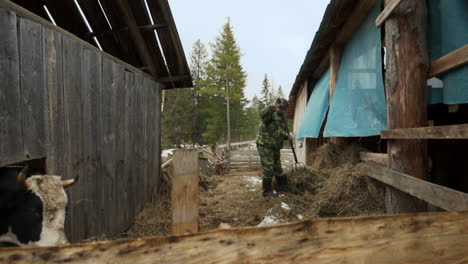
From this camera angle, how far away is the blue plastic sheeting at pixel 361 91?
2.95 metres

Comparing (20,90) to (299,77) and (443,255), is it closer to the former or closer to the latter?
(443,255)

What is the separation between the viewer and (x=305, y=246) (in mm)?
834

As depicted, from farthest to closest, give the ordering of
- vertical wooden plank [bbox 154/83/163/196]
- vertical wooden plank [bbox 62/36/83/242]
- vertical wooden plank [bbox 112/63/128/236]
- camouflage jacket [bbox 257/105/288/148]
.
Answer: camouflage jacket [bbox 257/105/288/148] < vertical wooden plank [bbox 154/83/163/196] < vertical wooden plank [bbox 112/63/128/236] < vertical wooden plank [bbox 62/36/83/242]

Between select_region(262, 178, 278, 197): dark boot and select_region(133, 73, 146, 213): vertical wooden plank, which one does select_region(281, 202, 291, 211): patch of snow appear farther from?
select_region(133, 73, 146, 213): vertical wooden plank

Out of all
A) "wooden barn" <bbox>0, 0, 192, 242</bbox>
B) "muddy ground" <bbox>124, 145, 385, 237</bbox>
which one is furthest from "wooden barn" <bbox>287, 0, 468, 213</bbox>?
"wooden barn" <bbox>0, 0, 192, 242</bbox>

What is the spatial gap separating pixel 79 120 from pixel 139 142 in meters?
1.55

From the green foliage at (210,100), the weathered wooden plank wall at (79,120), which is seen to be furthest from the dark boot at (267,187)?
the green foliage at (210,100)

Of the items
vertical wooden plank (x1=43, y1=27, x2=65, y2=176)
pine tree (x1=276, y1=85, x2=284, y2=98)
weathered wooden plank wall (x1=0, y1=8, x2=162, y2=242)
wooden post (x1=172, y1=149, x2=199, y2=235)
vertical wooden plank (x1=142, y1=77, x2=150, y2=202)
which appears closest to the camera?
wooden post (x1=172, y1=149, x2=199, y2=235)

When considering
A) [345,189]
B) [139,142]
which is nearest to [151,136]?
[139,142]

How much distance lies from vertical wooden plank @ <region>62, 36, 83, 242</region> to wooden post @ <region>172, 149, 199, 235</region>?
6.46ft

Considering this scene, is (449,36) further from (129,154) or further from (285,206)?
(129,154)

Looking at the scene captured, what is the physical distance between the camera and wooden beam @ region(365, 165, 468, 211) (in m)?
1.52

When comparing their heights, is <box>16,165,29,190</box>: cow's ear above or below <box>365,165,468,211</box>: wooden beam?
above

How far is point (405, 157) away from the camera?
2367 mm
